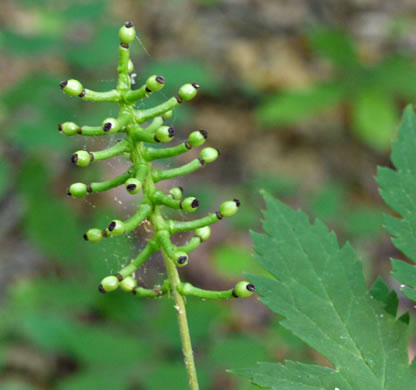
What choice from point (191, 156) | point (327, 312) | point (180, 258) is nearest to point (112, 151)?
point (180, 258)

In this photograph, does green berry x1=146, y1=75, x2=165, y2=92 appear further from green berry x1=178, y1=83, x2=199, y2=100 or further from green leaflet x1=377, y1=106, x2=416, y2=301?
green leaflet x1=377, y1=106, x2=416, y2=301

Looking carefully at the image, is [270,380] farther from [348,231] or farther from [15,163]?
[15,163]

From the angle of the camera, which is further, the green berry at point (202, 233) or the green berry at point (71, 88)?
the green berry at point (202, 233)

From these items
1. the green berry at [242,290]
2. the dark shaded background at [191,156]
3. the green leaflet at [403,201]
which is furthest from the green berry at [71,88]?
the dark shaded background at [191,156]

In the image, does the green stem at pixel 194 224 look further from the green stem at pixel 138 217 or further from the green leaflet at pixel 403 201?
the green leaflet at pixel 403 201

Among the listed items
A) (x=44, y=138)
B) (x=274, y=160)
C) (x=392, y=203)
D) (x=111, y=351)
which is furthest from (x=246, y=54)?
(x=392, y=203)

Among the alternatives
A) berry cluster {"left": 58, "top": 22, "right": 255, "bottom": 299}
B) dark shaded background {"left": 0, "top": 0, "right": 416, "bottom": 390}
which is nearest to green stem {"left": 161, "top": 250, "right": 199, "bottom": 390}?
berry cluster {"left": 58, "top": 22, "right": 255, "bottom": 299}

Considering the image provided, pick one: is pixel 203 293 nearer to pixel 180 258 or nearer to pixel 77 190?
pixel 180 258

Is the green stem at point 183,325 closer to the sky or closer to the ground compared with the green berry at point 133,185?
closer to the ground
